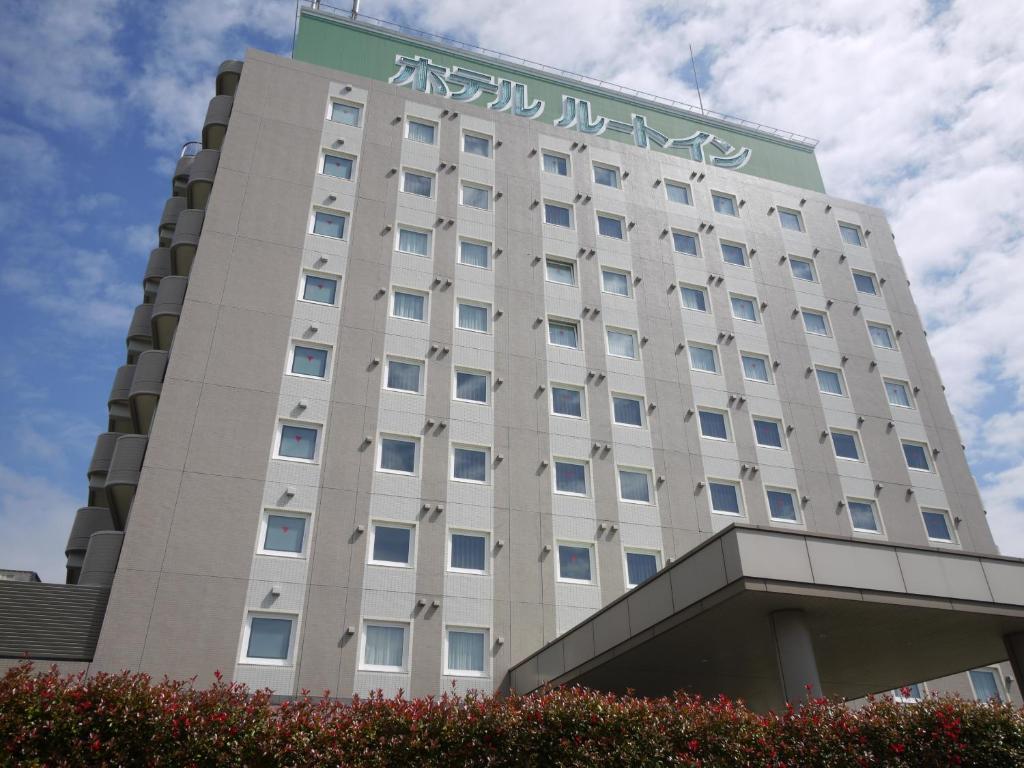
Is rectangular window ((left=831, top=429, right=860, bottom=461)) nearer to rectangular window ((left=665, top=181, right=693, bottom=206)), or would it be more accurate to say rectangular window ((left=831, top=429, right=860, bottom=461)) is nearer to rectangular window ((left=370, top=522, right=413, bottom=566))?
rectangular window ((left=665, top=181, right=693, bottom=206))

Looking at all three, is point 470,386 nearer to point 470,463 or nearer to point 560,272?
point 470,463

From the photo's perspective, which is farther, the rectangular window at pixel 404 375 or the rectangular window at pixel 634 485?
the rectangular window at pixel 634 485

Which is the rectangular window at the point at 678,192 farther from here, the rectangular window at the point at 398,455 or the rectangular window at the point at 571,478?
the rectangular window at the point at 398,455

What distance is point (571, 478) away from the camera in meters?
30.4

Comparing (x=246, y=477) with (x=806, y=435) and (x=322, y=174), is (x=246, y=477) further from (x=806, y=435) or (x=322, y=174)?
(x=806, y=435)

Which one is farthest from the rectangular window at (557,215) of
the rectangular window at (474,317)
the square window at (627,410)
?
the square window at (627,410)

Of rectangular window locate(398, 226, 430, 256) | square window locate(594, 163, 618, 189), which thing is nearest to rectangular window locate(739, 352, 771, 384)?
square window locate(594, 163, 618, 189)

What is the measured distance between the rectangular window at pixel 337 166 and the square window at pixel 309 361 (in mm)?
8765

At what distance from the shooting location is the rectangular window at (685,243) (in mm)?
38906

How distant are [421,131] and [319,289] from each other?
10734 mm

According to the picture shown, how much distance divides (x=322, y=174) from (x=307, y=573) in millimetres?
17128

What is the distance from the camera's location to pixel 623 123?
4359 cm

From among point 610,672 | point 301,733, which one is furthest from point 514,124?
point 301,733

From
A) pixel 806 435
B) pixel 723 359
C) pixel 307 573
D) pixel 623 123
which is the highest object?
pixel 623 123
